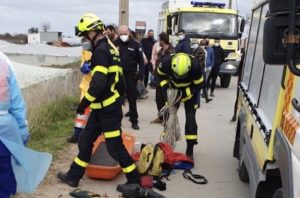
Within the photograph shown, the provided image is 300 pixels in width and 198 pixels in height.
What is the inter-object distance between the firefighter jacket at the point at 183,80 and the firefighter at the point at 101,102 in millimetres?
1158

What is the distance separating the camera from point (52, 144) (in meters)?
7.47

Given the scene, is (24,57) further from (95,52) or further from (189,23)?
(95,52)

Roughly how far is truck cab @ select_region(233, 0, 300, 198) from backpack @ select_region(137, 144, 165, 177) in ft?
4.21

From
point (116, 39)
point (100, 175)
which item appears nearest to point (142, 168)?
point (100, 175)

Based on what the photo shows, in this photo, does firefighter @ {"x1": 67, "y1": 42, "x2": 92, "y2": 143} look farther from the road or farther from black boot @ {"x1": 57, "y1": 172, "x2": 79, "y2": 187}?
black boot @ {"x1": 57, "y1": 172, "x2": 79, "y2": 187}

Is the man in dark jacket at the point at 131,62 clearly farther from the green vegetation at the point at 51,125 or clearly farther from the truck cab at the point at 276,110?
the truck cab at the point at 276,110

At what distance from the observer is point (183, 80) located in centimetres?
670

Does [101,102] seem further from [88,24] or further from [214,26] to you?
[214,26]

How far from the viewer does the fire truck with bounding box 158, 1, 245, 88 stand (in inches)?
660

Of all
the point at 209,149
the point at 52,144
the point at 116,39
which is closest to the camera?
the point at 52,144

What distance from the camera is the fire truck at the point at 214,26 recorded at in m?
16.8

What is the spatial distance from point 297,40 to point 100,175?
4.17m

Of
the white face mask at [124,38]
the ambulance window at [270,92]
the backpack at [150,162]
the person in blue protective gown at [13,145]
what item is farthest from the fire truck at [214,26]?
the person in blue protective gown at [13,145]

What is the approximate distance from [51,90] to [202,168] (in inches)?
180
